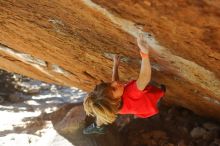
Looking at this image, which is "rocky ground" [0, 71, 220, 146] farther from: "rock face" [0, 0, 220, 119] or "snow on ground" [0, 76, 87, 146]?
"rock face" [0, 0, 220, 119]

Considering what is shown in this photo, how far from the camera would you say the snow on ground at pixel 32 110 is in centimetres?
624

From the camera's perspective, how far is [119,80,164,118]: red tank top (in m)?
3.05

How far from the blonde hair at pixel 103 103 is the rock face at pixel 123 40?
416 millimetres

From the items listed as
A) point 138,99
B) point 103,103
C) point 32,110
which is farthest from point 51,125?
point 103,103

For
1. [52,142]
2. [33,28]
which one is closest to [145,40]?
[33,28]

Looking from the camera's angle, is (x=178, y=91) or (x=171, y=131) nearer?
(x=178, y=91)

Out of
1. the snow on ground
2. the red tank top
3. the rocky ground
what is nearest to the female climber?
the red tank top

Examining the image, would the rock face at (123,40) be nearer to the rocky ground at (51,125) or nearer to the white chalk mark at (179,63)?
the white chalk mark at (179,63)

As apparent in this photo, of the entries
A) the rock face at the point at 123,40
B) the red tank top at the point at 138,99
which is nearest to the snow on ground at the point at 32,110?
the rock face at the point at 123,40

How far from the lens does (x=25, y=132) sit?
659cm

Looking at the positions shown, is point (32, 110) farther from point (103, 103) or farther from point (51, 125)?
point (103, 103)

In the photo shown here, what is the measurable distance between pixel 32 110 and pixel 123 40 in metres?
4.84

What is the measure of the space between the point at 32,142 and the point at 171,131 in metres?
2.19

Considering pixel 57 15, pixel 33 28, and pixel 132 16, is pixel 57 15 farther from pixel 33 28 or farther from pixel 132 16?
pixel 132 16
